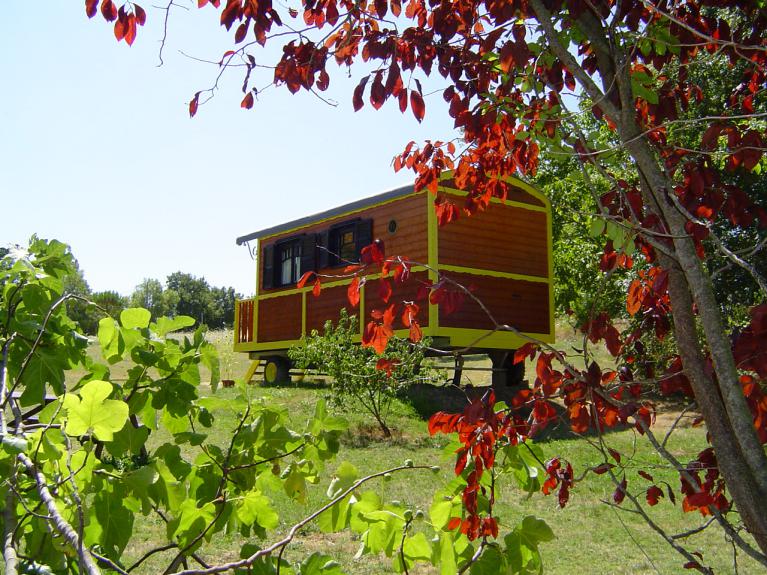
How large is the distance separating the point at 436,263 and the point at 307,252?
417 centimetres

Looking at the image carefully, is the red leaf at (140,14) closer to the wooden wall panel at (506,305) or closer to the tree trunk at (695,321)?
the tree trunk at (695,321)

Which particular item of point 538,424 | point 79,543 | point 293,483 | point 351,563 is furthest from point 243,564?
point 351,563

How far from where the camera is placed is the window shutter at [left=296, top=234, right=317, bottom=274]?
14328 mm

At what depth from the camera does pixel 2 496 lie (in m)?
1.09

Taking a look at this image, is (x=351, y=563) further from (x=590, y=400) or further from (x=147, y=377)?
(x=147, y=377)

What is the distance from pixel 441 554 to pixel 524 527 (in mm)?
209

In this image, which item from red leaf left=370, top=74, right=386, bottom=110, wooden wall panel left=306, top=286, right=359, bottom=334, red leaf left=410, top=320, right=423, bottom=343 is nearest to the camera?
red leaf left=370, top=74, right=386, bottom=110

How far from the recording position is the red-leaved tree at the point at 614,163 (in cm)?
171

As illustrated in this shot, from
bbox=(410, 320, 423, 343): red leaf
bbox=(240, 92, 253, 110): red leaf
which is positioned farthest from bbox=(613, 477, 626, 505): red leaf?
bbox=(240, 92, 253, 110): red leaf

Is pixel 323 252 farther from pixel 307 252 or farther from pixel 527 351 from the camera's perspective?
pixel 527 351

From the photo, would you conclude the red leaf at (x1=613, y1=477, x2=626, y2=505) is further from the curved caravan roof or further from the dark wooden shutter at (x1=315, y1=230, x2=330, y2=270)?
the dark wooden shutter at (x1=315, y1=230, x2=330, y2=270)

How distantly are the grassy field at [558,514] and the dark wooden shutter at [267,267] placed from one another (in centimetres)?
589

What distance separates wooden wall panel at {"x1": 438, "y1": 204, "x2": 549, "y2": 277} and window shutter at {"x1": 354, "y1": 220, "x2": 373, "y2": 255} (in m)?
1.60

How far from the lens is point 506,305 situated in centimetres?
1223
